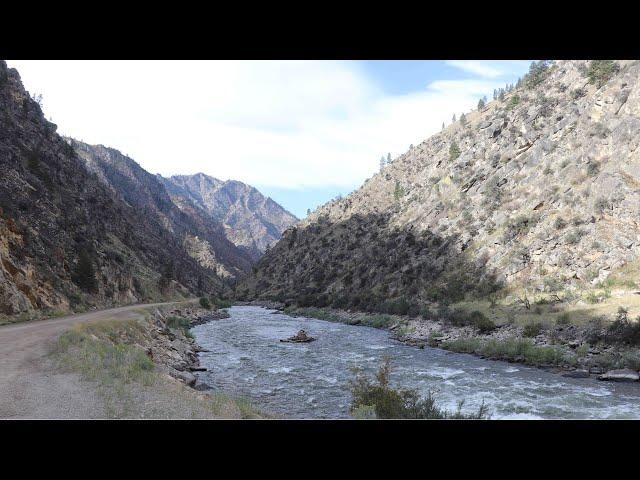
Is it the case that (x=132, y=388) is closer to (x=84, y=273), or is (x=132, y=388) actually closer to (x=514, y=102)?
(x=84, y=273)

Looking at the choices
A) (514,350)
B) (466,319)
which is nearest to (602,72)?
(466,319)

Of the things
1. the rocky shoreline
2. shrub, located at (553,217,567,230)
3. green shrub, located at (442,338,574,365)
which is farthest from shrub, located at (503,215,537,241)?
the rocky shoreline

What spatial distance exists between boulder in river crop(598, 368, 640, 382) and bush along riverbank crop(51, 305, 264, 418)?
1709 cm

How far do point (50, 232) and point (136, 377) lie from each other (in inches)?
1392

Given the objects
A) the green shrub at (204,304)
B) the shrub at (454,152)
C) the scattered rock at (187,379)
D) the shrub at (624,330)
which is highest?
the shrub at (454,152)

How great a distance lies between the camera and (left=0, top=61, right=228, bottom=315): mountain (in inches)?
1224

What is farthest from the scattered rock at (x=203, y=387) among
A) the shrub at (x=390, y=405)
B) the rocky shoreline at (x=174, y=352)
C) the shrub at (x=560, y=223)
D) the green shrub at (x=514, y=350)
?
the shrub at (x=560, y=223)

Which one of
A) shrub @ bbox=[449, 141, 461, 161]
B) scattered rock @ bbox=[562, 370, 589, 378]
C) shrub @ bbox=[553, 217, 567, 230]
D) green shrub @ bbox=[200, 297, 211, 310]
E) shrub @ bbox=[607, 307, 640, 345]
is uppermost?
shrub @ bbox=[449, 141, 461, 161]

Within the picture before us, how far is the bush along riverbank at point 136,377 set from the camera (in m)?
9.66

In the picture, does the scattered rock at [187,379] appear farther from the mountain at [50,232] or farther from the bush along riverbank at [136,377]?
the mountain at [50,232]

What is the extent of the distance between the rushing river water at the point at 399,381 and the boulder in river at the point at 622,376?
0.73m

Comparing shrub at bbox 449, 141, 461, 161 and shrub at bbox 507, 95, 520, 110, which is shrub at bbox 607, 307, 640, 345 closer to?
shrub at bbox 507, 95, 520, 110
